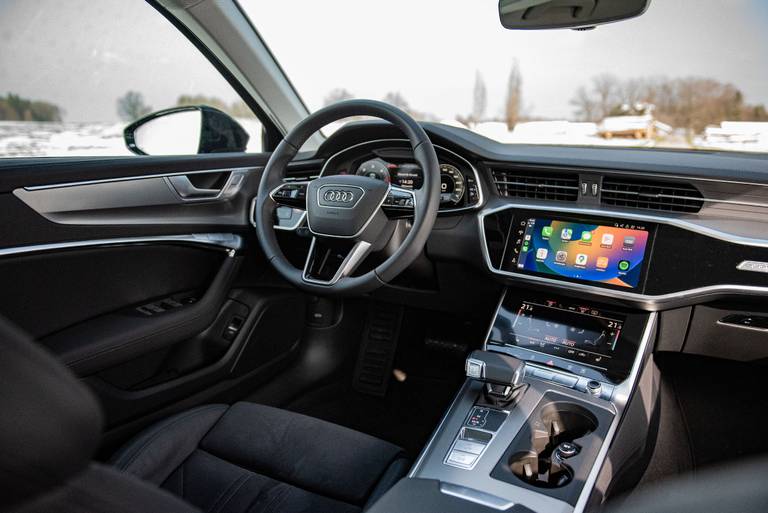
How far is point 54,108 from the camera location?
224 centimetres

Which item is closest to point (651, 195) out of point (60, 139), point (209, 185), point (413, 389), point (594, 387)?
point (594, 387)

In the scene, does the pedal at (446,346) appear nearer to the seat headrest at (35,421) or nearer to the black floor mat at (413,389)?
the black floor mat at (413,389)

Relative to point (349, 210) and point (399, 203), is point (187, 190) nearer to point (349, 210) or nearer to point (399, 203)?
point (349, 210)

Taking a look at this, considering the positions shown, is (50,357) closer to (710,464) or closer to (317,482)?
(317,482)

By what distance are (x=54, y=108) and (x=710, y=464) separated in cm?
255

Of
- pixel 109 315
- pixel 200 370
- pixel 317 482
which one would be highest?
pixel 109 315

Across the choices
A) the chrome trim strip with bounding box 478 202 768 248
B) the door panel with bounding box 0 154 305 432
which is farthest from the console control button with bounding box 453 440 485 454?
the door panel with bounding box 0 154 305 432

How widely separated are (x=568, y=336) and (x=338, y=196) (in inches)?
33.5

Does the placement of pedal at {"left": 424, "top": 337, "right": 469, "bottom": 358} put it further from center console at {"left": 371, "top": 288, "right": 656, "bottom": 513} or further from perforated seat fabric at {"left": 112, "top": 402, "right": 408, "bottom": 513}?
perforated seat fabric at {"left": 112, "top": 402, "right": 408, "bottom": 513}

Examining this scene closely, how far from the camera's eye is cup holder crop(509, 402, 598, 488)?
152 cm

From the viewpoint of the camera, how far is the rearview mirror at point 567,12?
155cm

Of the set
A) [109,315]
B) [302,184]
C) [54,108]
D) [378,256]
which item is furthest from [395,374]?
[54,108]

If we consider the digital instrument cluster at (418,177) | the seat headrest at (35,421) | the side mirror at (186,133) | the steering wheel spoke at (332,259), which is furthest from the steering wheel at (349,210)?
the seat headrest at (35,421)

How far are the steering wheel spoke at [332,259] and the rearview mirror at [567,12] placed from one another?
79 centimetres
